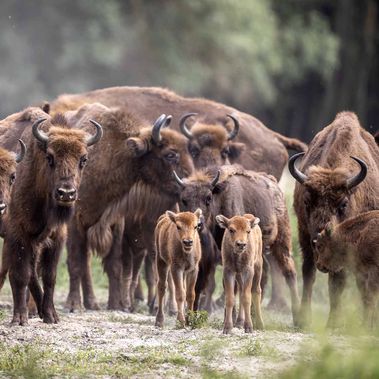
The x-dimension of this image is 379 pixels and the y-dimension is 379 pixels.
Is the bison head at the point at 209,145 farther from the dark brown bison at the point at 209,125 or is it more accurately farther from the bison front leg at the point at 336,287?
the bison front leg at the point at 336,287

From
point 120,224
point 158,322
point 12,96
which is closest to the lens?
point 158,322

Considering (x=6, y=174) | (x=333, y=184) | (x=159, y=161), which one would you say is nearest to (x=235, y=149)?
(x=159, y=161)

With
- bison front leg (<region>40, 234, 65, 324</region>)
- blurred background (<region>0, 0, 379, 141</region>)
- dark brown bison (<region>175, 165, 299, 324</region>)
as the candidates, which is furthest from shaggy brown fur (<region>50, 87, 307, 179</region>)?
blurred background (<region>0, 0, 379, 141</region>)

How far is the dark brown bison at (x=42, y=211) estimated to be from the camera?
1239cm

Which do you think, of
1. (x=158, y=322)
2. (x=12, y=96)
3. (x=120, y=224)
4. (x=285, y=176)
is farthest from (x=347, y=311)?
(x=12, y=96)

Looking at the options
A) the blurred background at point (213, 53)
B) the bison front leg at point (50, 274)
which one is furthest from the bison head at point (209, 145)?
the blurred background at point (213, 53)

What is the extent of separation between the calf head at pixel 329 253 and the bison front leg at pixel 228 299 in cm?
93

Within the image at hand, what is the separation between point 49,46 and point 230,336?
29211 mm

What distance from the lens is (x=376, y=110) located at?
4678 centimetres

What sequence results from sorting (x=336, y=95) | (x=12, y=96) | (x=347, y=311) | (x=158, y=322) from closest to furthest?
1. (x=347, y=311)
2. (x=158, y=322)
3. (x=12, y=96)
4. (x=336, y=95)

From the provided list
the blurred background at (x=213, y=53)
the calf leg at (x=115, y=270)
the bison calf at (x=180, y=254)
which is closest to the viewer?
the bison calf at (x=180, y=254)

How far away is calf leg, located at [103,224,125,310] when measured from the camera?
1497 cm

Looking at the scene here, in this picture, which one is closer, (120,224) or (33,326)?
(33,326)

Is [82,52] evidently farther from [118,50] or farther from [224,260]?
[224,260]
